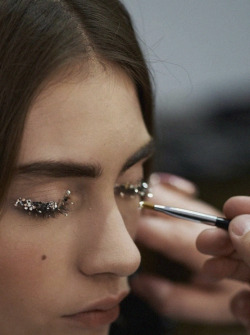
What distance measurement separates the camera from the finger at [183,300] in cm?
103

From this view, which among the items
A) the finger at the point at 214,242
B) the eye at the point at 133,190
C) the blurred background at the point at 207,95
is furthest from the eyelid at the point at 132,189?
the blurred background at the point at 207,95

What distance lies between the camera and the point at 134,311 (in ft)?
3.29

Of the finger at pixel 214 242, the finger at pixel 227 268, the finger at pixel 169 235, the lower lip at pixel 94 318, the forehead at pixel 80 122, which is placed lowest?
the finger at pixel 169 235

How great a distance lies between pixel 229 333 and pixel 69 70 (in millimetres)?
713

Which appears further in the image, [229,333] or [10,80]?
[229,333]

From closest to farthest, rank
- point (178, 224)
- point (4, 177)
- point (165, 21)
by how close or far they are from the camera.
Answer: point (4, 177) → point (178, 224) → point (165, 21)

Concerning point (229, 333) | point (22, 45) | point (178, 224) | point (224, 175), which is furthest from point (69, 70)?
point (224, 175)

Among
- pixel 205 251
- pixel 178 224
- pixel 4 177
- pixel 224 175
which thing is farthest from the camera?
pixel 224 175

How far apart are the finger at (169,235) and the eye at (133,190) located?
0.20m

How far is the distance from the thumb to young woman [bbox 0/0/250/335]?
14 cm

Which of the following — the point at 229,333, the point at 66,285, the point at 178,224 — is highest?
the point at 66,285

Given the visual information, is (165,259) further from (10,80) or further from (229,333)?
(10,80)

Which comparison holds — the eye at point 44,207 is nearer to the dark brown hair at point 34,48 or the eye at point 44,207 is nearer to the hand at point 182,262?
the dark brown hair at point 34,48

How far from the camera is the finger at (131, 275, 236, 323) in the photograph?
1030mm
